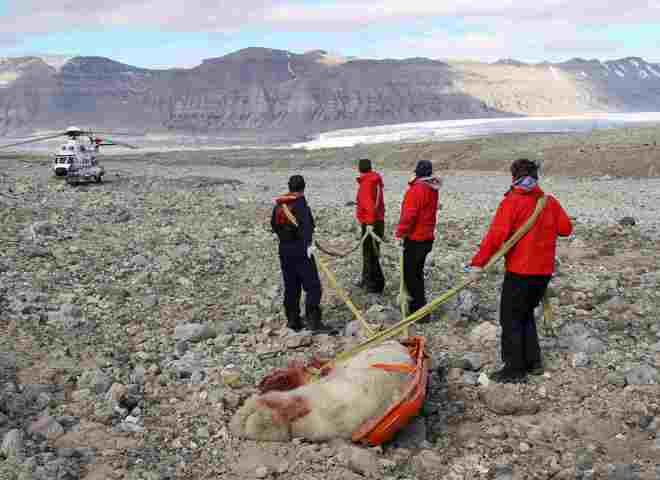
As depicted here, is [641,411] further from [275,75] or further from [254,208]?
[275,75]

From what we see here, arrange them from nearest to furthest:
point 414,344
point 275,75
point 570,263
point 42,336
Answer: point 414,344 < point 42,336 < point 570,263 < point 275,75

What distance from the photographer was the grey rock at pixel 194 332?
24.2ft

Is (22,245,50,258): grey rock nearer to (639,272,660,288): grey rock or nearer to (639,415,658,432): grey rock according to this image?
(639,272,660,288): grey rock

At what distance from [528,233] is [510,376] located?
1310mm

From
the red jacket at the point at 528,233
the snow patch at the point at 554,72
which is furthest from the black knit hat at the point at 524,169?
the snow patch at the point at 554,72

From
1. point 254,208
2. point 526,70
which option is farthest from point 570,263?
point 526,70

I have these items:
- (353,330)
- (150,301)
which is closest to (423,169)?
(353,330)

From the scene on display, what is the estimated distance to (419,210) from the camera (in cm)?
718

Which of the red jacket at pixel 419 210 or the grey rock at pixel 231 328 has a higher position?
the red jacket at pixel 419 210

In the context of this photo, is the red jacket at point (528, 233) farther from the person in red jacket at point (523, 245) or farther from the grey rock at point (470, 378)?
the grey rock at point (470, 378)

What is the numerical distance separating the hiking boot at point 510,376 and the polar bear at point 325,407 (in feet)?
3.99

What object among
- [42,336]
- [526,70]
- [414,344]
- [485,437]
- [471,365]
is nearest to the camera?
[485,437]

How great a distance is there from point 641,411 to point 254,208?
11.6 meters

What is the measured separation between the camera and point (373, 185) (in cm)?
845
